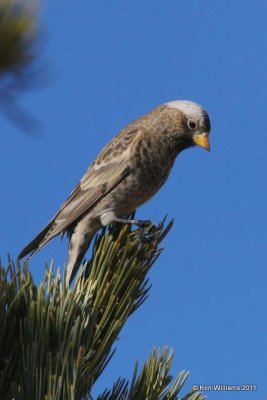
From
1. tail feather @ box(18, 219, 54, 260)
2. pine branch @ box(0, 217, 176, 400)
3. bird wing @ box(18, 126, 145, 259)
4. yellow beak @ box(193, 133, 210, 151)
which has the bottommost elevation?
pine branch @ box(0, 217, 176, 400)

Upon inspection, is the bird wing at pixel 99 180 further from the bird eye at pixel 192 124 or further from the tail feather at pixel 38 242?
the bird eye at pixel 192 124

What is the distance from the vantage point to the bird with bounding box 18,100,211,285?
14.3 feet

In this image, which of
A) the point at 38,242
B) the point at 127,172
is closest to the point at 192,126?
the point at 127,172

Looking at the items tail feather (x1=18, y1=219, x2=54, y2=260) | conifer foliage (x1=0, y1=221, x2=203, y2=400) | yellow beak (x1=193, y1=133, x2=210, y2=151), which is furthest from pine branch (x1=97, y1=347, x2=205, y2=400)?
yellow beak (x1=193, y1=133, x2=210, y2=151)

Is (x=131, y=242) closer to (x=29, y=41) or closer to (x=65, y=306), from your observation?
(x=65, y=306)

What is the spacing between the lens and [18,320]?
224 cm

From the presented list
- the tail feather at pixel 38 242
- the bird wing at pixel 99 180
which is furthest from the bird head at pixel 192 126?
the tail feather at pixel 38 242

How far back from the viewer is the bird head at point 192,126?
509 cm

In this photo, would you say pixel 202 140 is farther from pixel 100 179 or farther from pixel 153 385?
pixel 153 385

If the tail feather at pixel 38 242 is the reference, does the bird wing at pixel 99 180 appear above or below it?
above

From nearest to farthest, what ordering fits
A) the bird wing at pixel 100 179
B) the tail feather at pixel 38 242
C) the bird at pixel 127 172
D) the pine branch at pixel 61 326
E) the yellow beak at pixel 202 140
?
the pine branch at pixel 61 326
the tail feather at pixel 38 242
the bird at pixel 127 172
the bird wing at pixel 100 179
the yellow beak at pixel 202 140

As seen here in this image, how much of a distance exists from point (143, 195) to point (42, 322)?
2.57 meters

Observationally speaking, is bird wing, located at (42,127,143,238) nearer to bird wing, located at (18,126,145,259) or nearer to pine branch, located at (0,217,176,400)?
bird wing, located at (18,126,145,259)

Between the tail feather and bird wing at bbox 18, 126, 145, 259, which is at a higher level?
bird wing at bbox 18, 126, 145, 259
